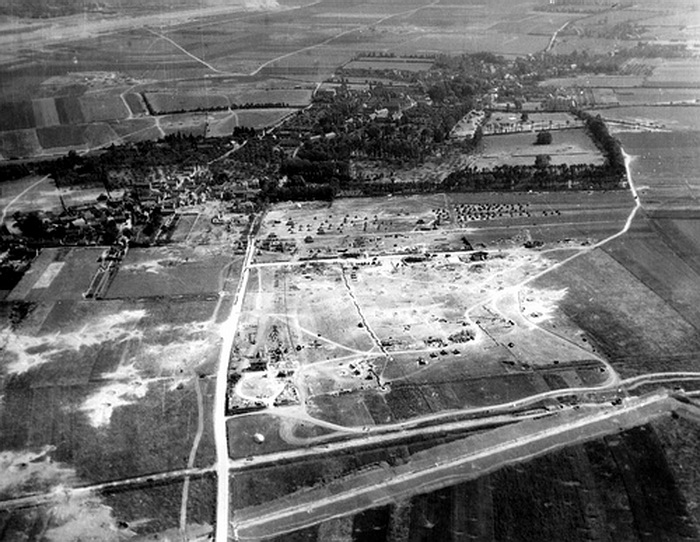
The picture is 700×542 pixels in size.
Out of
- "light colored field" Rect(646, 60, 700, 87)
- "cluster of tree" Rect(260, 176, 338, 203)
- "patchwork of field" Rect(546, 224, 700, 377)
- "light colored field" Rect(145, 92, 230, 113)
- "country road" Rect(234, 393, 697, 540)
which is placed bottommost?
"light colored field" Rect(145, 92, 230, 113)

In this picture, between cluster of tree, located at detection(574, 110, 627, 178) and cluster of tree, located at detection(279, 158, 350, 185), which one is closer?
cluster of tree, located at detection(574, 110, 627, 178)

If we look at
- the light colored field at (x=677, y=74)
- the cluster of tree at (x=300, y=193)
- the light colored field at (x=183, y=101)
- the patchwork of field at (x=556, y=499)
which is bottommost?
the light colored field at (x=183, y=101)

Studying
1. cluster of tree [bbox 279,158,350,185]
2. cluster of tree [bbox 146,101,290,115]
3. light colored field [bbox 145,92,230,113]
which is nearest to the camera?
cluster of tree [bbox 279,158,350,185]

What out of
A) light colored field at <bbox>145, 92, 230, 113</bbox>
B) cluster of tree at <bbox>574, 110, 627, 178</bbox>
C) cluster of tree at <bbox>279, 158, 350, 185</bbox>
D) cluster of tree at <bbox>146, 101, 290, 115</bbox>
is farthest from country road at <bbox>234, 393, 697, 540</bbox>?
light colored field at <bbox>145, 92, 230, 113</bbox>

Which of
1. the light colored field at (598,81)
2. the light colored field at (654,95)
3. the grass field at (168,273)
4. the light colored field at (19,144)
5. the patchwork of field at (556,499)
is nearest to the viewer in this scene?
the patchwork of field at (556,499)

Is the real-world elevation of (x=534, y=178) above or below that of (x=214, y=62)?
above

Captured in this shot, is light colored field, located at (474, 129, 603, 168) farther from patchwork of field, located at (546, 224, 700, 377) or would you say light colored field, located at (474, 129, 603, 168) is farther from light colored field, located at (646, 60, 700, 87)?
light colored field, located at (646, 60, 700, 87)

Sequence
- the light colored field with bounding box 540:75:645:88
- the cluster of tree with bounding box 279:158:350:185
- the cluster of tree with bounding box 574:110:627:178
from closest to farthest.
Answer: the cluster of tree with bounding box 574:110:627:178 < the cluster of tree with bounding box 279:158:350:185 < the light colored field with bounding box 540:75:645:88

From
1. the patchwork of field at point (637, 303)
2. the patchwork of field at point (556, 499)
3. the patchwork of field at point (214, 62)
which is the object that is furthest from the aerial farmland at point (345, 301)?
the patchwork of field at point (214, 62)

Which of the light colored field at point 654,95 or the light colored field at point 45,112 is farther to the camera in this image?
the light colored field at point 654,95

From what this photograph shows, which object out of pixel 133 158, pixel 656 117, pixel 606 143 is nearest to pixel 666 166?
pixel 606 143

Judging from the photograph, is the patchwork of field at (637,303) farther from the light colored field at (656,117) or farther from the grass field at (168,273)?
the light colored field at (656,117)

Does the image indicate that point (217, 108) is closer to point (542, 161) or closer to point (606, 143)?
point (542, 161)
